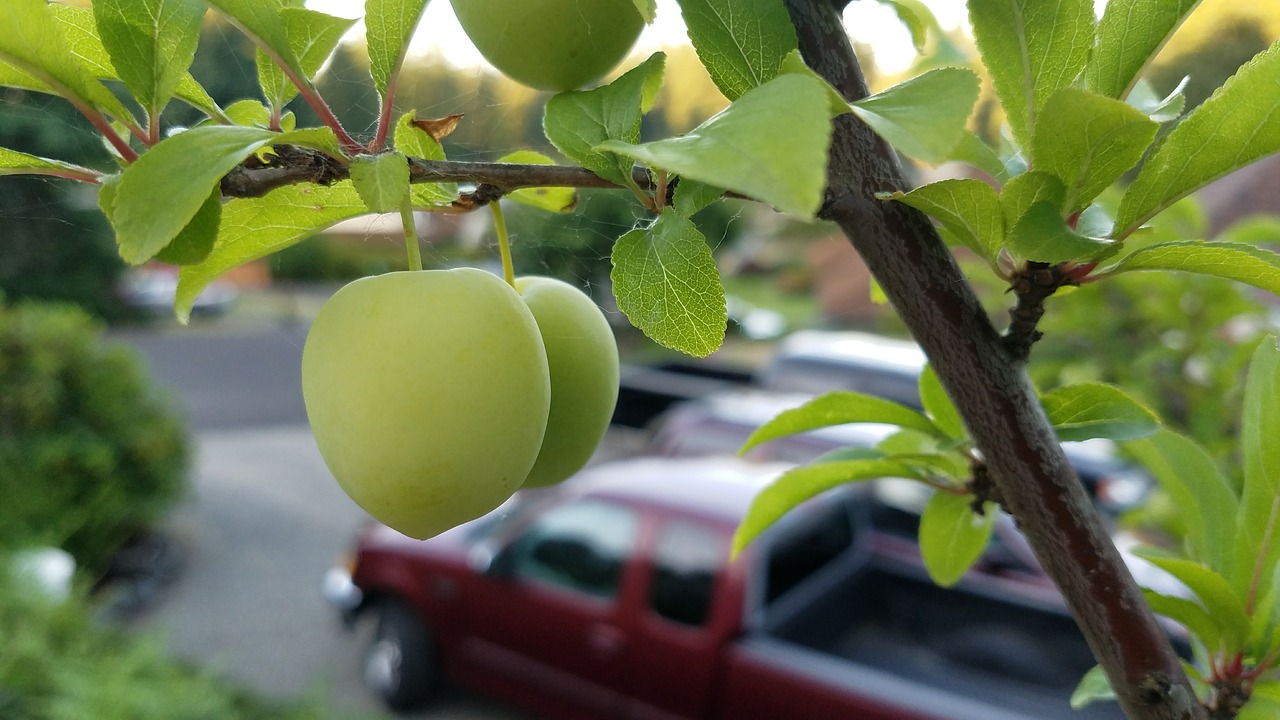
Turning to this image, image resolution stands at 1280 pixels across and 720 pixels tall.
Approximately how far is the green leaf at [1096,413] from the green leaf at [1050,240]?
10cm

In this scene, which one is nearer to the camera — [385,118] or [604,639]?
[385,118]

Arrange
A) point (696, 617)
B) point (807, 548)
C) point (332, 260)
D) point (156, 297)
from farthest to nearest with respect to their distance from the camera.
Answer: point (156, 297) < point (807, 548) < point (696, 617) < point (332, 260)

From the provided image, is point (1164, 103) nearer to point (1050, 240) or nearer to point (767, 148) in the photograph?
point (1050, 240)

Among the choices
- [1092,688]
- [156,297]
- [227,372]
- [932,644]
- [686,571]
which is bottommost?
[227,372]

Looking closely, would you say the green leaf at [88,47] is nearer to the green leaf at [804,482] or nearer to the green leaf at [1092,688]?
the green leaf at [804,482]

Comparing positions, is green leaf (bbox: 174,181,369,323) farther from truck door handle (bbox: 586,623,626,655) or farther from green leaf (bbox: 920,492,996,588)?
truck door handle (bbox: 586,623,626,655)

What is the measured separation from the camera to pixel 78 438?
127 inches

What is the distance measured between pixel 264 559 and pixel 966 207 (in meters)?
4.09

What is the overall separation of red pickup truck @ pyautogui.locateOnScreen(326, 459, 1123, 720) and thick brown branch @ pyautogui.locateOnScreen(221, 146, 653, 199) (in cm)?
185

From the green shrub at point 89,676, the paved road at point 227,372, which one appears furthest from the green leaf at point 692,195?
the paved road at point 227,372

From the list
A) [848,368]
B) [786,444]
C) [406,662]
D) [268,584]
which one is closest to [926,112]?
[406,662]

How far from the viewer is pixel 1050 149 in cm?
36

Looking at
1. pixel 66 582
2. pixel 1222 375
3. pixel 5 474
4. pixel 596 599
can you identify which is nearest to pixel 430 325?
pixel 1222 375

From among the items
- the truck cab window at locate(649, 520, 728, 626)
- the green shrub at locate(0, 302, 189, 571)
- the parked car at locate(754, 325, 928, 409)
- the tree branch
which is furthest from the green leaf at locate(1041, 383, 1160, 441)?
the parked car at locate(754, 325, 928, 409)
